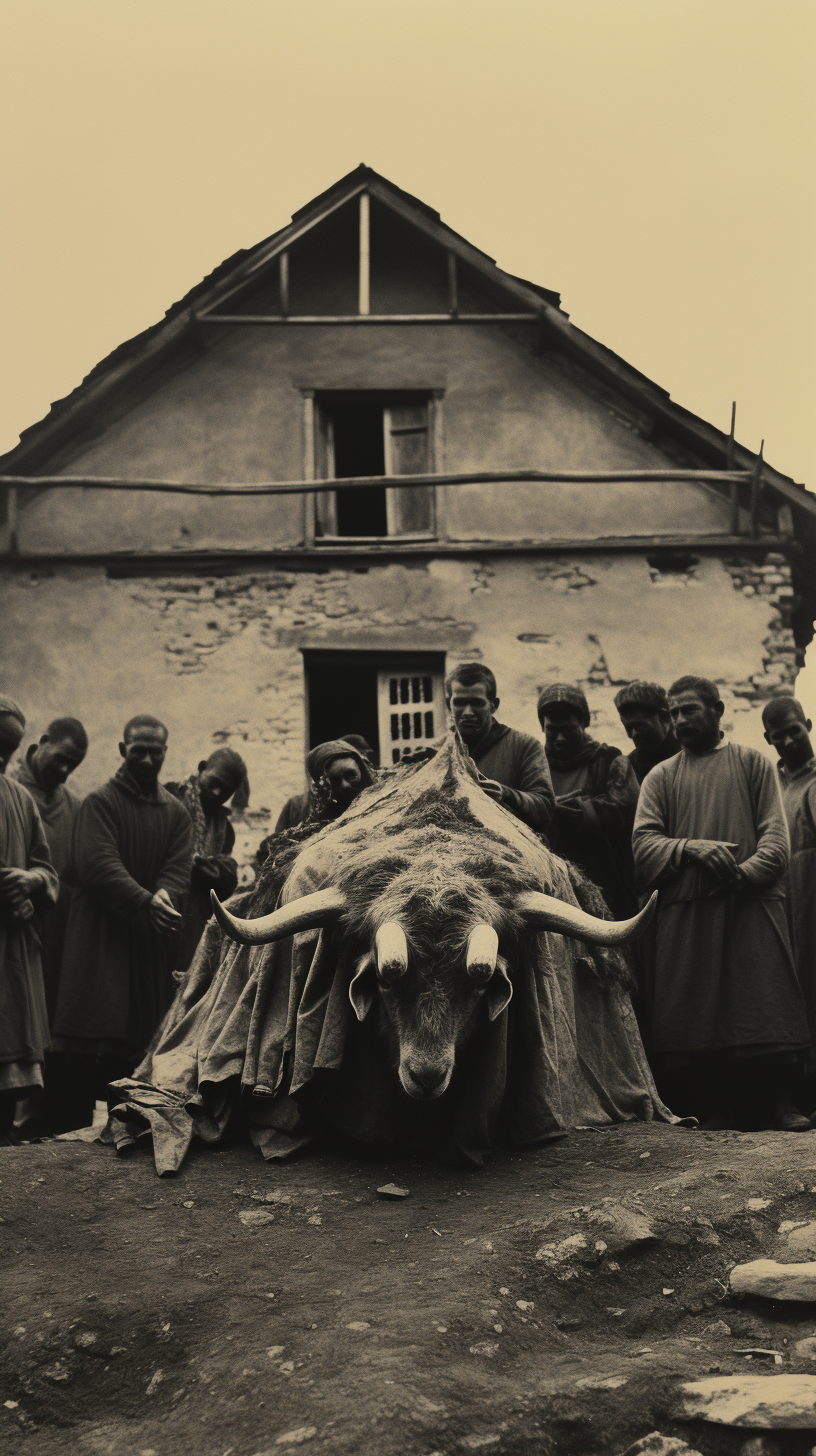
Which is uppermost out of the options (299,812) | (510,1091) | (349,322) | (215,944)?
(349,322)

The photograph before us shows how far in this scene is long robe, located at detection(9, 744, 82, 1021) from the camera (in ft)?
25.2

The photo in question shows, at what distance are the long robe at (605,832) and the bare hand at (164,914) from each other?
1764mm

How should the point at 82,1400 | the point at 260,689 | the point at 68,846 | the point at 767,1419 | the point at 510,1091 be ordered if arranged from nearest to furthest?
the point at 767,1419 < the point at 82,1400 < the point at 510,1091 < the point at 68,846 < the point at 260,689

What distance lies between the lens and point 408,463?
1478 cm

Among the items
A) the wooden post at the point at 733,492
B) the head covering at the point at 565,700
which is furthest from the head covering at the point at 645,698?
the wooden post at the point at 733,492

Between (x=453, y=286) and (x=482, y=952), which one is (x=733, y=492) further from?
(x=482, y=952)

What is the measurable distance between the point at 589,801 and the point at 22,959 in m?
2.67

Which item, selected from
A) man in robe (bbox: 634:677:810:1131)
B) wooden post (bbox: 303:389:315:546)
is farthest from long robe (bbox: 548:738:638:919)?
wooden post (bbox: 303:389:315:546)

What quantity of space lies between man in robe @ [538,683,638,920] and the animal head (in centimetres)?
91

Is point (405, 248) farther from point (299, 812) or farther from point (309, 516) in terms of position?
point (299, 812)

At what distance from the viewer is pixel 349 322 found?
14633 mm

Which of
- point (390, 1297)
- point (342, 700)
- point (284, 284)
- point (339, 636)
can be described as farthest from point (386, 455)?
point (390, 1297)

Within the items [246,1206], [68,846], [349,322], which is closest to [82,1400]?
[246,1206]

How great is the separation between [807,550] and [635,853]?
26.3 ft
